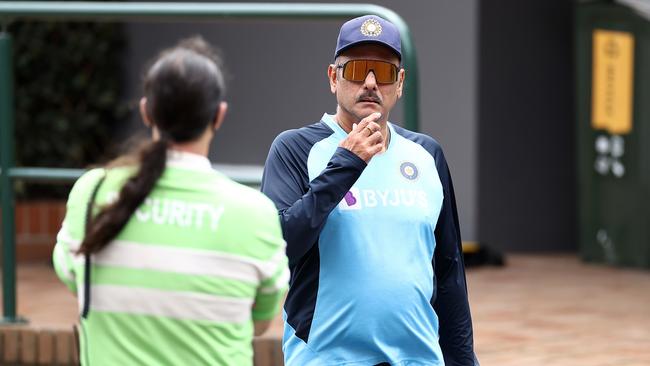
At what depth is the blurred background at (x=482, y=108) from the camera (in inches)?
371

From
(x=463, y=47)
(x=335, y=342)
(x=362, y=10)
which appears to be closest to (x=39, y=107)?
(x=463, y=47)

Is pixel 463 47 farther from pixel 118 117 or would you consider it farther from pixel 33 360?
pixel 33 360

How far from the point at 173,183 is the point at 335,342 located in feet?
2.91

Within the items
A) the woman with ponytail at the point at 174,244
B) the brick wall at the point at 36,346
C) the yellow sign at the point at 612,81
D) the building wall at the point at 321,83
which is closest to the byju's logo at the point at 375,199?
the woman with ponytail at the point at 174,244

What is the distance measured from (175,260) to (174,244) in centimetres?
3

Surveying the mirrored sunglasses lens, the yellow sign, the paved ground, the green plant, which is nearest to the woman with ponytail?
the mirrored sunglasses lens

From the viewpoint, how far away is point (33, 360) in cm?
632

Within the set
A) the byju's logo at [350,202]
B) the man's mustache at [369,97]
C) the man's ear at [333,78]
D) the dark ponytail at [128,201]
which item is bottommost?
the byju's logo at [350,202]

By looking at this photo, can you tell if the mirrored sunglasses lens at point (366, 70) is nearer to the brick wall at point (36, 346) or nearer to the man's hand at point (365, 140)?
the man's hand at point (365, 140)

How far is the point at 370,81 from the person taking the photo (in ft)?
11.5

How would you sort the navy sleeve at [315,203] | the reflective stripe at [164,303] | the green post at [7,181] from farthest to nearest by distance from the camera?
1. the green post at [7,181]
2. the navy sleeve at [315,203]
3. the reflective stripe at [164,303]

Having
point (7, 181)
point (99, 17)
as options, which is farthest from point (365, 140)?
point (7, 181)

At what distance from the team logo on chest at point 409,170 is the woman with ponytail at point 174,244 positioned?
2.75ft

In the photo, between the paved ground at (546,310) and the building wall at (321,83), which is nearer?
the paved ground at (546,310)
